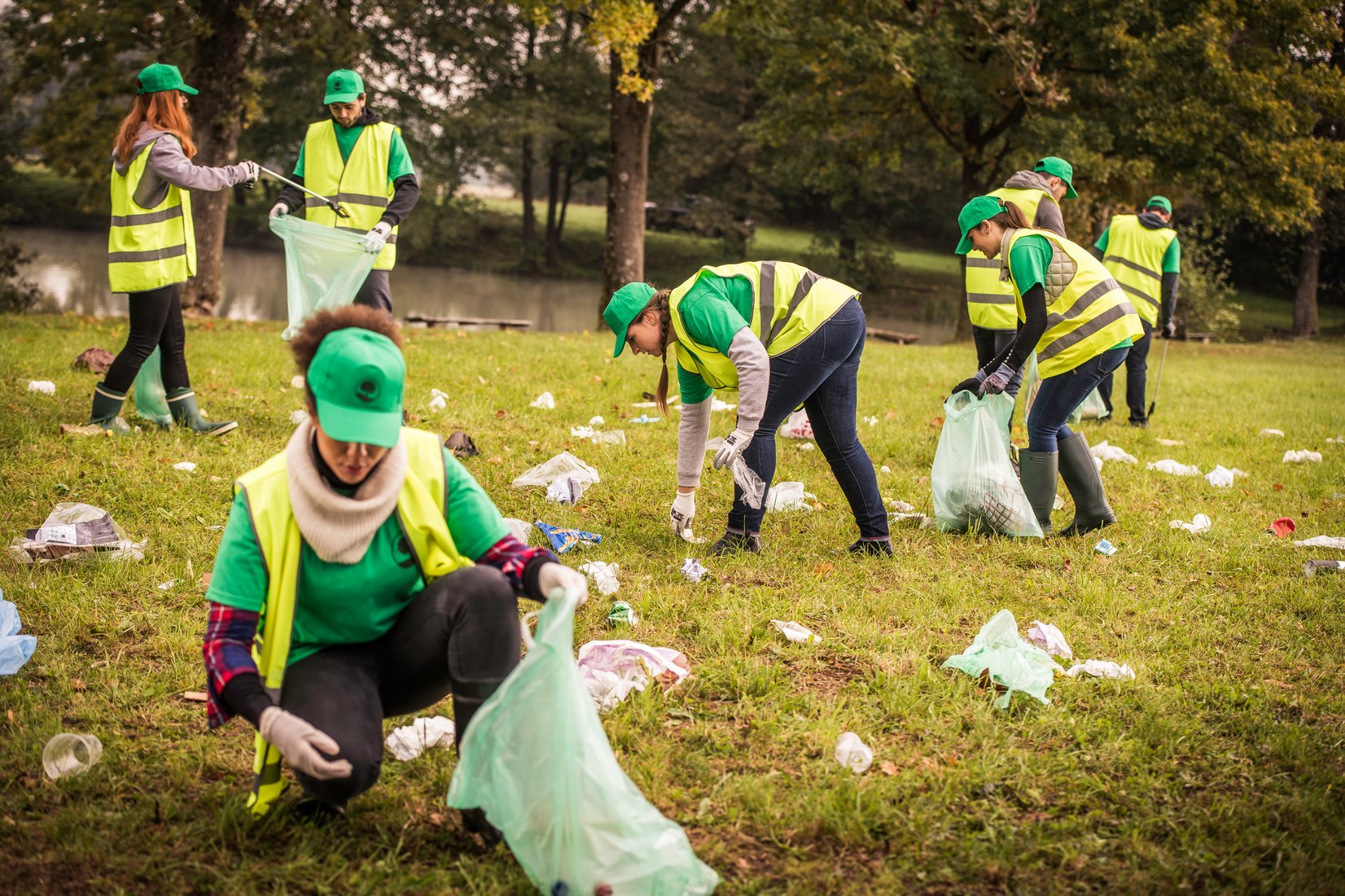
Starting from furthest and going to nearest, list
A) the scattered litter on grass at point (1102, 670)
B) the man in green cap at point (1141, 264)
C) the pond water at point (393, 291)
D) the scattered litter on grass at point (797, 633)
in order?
the pond water at point (393, 291)
the man in green cap at point (1141, 264)
the scattered litter on grass at point (797, 633)
the scattered litter on grass at point (1102, 670)

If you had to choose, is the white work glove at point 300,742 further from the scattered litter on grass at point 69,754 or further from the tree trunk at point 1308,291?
the tree trunk at point 1308,291

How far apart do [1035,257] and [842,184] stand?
58.0 ft

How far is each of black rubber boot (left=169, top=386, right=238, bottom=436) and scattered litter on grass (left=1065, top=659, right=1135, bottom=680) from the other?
4667 mm

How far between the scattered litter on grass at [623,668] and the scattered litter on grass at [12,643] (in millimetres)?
1711

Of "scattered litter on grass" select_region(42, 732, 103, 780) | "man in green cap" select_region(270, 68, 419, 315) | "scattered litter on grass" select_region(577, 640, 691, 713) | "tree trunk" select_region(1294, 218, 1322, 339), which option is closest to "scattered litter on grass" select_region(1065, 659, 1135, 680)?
"scattered litter on grass" select_region(577, 640, 691, 713)

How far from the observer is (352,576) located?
2.20m

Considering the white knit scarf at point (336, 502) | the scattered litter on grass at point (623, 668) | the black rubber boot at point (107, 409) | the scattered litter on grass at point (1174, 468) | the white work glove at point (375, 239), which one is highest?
the white work glove at point (375, 239)

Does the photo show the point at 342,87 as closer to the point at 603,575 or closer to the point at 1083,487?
the point at 603,575

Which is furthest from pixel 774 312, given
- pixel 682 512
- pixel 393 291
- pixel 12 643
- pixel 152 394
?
pixel 393 291

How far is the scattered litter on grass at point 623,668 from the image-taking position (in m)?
3.05

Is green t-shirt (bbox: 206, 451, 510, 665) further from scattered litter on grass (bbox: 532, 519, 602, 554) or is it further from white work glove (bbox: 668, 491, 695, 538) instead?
white work glove (bbox: 668, 491, 695, 538)

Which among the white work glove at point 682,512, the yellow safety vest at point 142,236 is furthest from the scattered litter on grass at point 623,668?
the yellow safety vest at point 142,236

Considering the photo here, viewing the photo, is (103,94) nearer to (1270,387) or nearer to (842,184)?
(842,184)

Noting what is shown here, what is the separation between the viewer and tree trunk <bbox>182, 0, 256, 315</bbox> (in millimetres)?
12406
